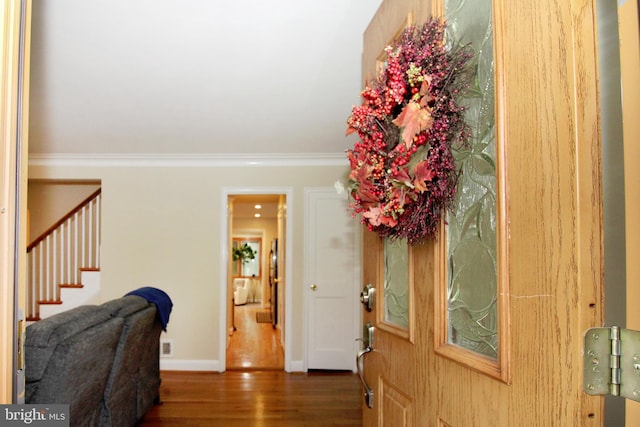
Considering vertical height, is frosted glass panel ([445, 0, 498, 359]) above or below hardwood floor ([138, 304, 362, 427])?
above

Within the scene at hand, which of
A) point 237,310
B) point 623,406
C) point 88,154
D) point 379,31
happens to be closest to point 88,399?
point 379,31

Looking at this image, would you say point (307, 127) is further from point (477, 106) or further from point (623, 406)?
point (623, 406)

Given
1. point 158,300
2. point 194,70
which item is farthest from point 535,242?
point 158,300

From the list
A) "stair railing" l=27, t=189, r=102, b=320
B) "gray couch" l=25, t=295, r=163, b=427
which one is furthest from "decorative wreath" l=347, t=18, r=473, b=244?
"stair railing" l=27, t=189, r=102, b=320

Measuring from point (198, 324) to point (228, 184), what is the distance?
1.63m

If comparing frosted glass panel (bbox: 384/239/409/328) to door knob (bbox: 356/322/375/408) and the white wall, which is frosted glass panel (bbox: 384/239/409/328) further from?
the white wall

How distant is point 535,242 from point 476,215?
0.23 metres

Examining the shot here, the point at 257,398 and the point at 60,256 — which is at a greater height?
the point at 60,256

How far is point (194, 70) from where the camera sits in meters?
2.61

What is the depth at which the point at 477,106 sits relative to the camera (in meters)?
0.92

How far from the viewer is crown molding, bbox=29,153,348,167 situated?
4855 mm

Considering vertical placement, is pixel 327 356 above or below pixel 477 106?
below

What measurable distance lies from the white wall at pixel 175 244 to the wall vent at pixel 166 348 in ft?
0.18

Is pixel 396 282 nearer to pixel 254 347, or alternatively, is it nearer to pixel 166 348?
pixel 166 348
